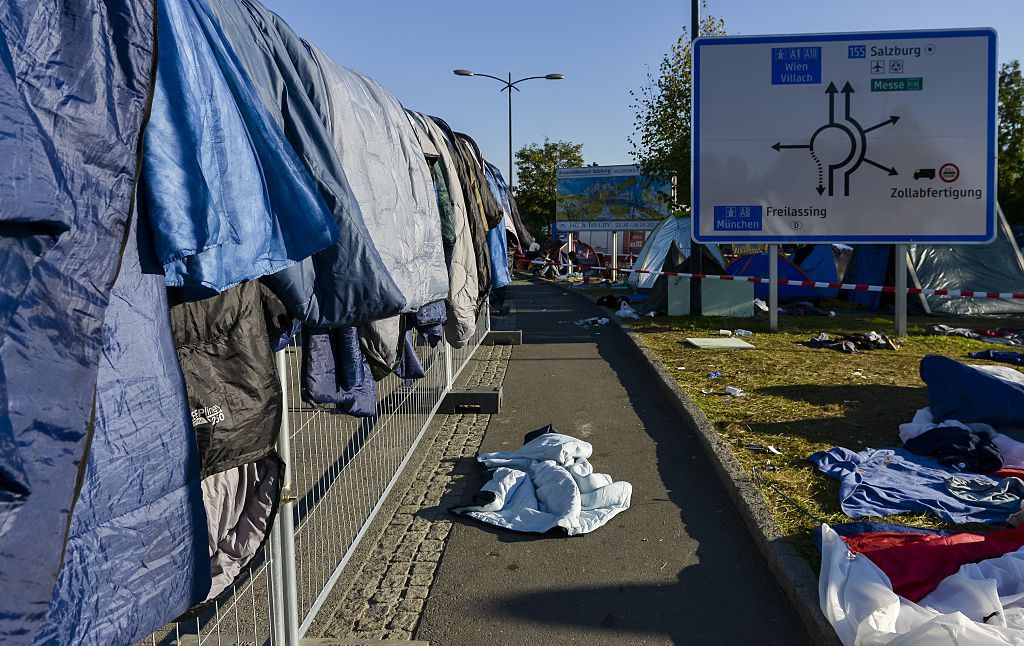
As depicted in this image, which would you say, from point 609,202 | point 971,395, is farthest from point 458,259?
point 609,202

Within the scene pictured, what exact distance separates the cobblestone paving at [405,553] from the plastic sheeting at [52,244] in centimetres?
232

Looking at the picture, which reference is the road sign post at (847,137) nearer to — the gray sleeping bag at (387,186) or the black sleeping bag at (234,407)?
the gray sleeping bag at (387,186)

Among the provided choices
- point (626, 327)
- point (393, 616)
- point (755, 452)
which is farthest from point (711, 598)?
point (626, 327)

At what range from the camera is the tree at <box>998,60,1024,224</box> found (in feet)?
114

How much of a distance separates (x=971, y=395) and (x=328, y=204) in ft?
18.5

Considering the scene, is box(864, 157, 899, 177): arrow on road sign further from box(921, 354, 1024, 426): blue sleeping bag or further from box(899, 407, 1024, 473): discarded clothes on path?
box(899, 407, 1024, 473): discarded clothes on path

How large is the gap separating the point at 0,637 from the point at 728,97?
13.3m

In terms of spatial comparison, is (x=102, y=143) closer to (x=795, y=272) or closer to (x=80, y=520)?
(x=80, y=520)

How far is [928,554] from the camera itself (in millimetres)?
3797

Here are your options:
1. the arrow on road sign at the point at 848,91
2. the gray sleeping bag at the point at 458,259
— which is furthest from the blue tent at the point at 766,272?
the gray sleeping bag at the point at 458,259

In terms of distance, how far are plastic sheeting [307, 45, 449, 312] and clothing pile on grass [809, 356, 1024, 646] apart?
2.21 meters

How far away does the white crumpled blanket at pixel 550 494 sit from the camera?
491 centimetres

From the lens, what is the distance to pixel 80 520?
5.38ft

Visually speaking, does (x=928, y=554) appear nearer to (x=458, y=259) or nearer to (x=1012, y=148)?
(x=458, y=259)
